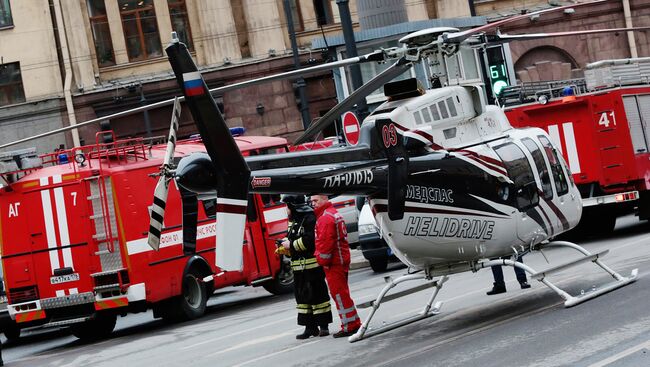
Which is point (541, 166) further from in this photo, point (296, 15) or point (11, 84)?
point (11, 84)

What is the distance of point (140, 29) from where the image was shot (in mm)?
38500

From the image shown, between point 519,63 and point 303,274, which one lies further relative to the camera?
point 519,63

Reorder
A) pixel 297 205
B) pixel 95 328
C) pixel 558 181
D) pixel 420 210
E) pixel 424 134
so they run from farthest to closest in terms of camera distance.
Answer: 1. pixel 95 328
2. pixel 558 181
3. pixel 297 205
4. pixel 424 134
5. pixel 420 210

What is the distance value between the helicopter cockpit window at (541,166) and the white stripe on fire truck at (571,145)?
793cm

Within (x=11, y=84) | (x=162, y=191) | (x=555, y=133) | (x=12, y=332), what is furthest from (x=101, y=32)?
(x=162, y=191)

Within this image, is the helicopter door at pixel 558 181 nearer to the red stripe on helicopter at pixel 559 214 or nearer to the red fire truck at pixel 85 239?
the red stripe on helicopter at pixel 559 214

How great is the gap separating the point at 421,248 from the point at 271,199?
360 inches

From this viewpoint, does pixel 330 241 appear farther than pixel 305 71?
Yes

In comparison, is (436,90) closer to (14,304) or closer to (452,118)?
(452,118)

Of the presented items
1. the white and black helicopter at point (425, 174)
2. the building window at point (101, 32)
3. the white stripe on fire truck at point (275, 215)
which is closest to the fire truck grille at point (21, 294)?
the white stripe on fire truck at point (275, 215)

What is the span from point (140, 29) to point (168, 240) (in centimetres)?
2035

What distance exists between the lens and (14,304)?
1900 cm

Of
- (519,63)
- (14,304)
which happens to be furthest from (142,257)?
(519,63)

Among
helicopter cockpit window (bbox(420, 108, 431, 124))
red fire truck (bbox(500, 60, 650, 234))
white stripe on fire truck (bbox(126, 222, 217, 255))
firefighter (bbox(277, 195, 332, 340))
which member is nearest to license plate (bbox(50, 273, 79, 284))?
white stripe on fire truck (bbox(126, 222, 217, 255))
